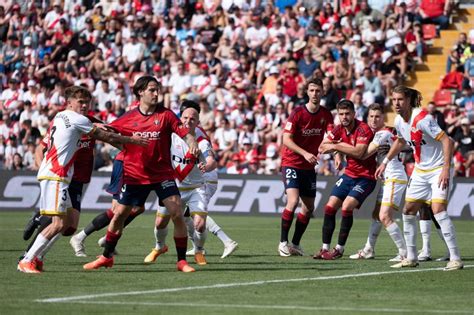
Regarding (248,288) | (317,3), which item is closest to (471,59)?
(317,3)

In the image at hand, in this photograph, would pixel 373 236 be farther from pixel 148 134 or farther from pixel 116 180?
pixel 148 134

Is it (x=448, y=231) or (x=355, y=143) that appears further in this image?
(x=355, y=143)

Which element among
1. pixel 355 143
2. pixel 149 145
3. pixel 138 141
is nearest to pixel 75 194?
pixel 149 145

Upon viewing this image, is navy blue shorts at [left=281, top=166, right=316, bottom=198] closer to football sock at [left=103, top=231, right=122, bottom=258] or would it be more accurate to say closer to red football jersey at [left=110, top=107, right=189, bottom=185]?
red football jersey at [left=110, top=107, right=189, bottom=185]

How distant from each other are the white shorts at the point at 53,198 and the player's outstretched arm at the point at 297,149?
4.08 m

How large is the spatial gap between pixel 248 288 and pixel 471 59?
769 inches

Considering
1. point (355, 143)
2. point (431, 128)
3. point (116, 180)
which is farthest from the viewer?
point (116, 180)

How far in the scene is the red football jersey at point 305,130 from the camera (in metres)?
17.1

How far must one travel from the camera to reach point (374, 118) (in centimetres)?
1683

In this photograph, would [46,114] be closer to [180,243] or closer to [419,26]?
[419,26]

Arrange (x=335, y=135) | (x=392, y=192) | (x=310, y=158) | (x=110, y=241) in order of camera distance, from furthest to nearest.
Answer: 1. (x=335, y=135)
2. (x=310, y=158)
3. (x=392, y=192)
4. (x=110, y=241)

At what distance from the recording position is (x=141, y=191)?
46.1 ft

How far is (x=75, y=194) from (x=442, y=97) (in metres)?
17.4

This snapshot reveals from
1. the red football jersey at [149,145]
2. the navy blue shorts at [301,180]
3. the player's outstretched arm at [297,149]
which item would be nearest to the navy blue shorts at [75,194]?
the red football jersey at [149,145]
